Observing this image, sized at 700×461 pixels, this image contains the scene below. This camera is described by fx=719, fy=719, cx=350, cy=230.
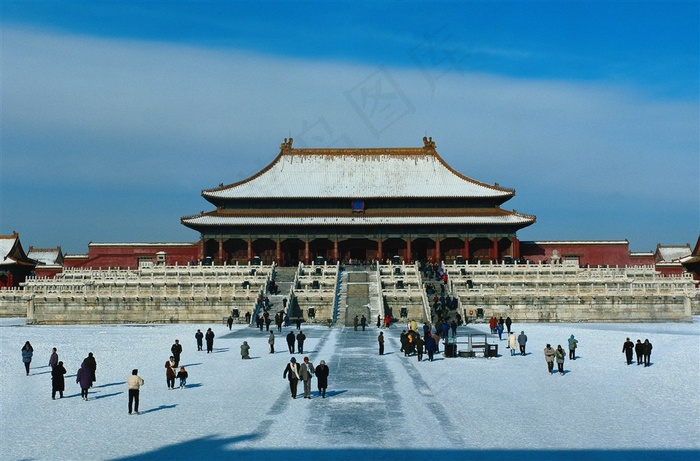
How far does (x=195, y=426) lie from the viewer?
56.5 feet

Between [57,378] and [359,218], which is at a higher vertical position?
[359,218]

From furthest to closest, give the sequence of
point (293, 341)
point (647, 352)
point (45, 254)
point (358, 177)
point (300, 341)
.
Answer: point (45, 254), point (358, 177), point (293, 341), point (300, 341), point (647, 352)

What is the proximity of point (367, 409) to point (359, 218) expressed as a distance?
5354cm

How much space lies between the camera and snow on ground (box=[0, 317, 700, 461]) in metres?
15.1

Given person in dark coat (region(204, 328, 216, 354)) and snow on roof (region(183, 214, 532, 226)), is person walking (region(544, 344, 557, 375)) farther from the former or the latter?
snow on roof (region(183, 214, 532, 226))

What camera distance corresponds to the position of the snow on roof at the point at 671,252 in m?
86.8

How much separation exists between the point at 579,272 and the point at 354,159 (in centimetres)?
3387

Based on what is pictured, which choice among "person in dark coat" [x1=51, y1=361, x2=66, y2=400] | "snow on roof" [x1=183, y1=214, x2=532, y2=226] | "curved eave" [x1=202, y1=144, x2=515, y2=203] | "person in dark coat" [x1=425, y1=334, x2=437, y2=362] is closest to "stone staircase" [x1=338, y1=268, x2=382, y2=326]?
"person in dark coat" [x1=425, y1=334, x2=437, y2=362]

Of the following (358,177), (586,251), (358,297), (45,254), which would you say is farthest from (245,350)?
(45,254)

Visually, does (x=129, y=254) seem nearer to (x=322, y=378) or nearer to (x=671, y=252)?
(x=322, y=378)

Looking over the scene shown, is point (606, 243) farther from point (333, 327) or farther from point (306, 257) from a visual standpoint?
point (333, 327)

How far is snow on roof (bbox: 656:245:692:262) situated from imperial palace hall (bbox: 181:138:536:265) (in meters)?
25.6

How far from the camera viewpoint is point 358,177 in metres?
78.6

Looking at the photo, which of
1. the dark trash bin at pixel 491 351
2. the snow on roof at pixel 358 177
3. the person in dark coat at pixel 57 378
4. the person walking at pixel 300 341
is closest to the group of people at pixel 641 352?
the dark trash bin at pixel 491 351
